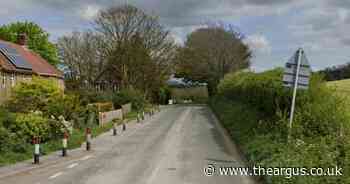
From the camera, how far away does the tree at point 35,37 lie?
75562 millimetres

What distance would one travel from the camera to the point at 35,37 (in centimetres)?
7850

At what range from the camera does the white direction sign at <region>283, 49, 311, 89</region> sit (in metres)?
16.0

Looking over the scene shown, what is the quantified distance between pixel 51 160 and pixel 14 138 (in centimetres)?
288

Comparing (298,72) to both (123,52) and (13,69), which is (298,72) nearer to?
(13,69)

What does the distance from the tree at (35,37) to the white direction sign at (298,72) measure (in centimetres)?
6291

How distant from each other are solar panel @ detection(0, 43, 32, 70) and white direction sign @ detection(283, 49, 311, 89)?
29.4 metres

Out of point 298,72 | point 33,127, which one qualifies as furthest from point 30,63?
point 298,72

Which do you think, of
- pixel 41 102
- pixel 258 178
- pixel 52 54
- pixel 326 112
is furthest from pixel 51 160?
pixel 52 54

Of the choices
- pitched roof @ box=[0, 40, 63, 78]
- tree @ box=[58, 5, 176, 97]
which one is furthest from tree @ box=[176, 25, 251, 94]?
pitched roof @ box=[0, 40, 63, 78]

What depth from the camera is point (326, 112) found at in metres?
16.5

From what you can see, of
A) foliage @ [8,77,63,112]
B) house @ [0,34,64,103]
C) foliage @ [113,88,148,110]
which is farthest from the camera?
foliage @ [113,88,148,110]

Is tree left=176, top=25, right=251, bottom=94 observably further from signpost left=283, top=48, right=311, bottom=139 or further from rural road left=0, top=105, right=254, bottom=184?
signpost left=283, top=48, right=311, bottom=139

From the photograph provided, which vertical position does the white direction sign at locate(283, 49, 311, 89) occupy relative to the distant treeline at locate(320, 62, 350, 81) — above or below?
below

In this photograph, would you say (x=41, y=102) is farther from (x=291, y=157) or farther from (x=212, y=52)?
(x=212, y=52)
